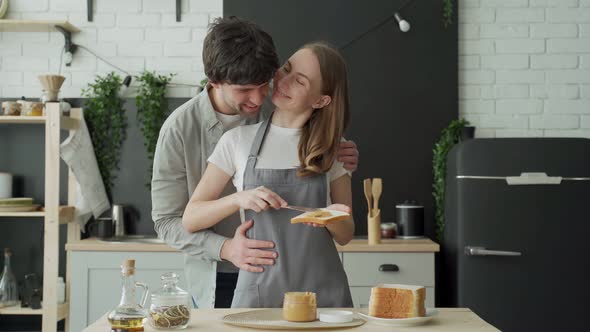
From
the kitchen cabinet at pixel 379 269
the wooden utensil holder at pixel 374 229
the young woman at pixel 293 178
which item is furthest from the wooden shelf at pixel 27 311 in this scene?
the young woman at pixel 293 178

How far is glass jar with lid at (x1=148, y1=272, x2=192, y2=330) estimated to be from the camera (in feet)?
6.06

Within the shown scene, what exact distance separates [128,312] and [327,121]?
857 millimetres

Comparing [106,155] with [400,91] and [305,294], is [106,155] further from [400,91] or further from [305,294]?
[305,294]

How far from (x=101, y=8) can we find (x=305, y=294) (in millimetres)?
3501

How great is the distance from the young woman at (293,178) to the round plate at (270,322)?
8.3 inches

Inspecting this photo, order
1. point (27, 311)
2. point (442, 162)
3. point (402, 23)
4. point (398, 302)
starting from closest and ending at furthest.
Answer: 1. point (398, 302)
2. point (27, 311)
3. point (442, 162)
4. point (402, 23)

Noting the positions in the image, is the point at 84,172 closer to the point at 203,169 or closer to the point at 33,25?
the point at 33,25

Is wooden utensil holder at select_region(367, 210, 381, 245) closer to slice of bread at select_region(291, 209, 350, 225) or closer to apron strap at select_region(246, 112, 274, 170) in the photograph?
apron strap at select_region(246, 112, 274, 170)

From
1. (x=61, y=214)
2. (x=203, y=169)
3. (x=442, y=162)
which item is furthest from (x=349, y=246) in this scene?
(x=203, y=169)

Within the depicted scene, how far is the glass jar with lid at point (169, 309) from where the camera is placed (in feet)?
6.06

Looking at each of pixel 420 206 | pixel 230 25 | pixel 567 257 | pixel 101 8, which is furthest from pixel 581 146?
pixel 101 8

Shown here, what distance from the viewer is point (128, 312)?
71.5 inches

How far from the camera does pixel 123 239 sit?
4.65 meters

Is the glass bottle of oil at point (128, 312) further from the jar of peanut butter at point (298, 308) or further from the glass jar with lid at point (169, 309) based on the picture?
the jar of peanut butter at point (298, 308)
